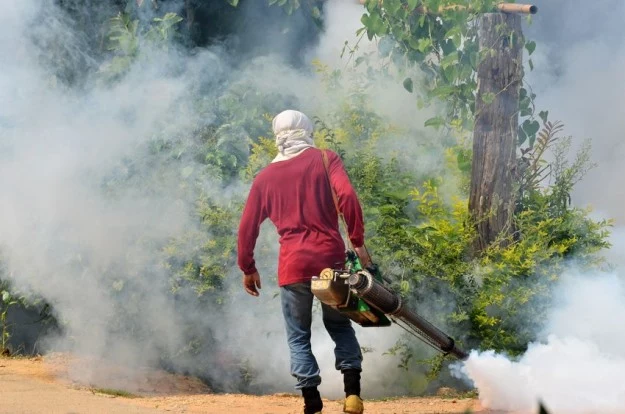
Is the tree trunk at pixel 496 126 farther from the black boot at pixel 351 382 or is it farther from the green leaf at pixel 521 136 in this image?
the black boot at pixel 351 382

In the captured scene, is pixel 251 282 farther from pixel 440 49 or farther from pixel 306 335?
pixel 440 49

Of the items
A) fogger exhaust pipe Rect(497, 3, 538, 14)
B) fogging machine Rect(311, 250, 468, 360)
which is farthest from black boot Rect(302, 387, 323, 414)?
fogger exhaust pipe Rect(497, 3, 538, 14)

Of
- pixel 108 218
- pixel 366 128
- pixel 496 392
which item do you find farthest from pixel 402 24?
pixel 496 392

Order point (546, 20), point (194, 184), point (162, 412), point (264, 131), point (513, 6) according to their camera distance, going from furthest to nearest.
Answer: point (546, 20) < point (264, 131) < point (194, 184) < point (513, 6) < point (162, 412)

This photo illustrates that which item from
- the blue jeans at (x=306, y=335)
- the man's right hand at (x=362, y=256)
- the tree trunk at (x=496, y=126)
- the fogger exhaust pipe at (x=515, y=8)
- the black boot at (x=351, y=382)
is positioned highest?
the fogger exhaust pipe at (x=515, y=8)

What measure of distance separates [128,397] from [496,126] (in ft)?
10.1

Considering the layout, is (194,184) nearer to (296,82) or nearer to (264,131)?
(264,131)

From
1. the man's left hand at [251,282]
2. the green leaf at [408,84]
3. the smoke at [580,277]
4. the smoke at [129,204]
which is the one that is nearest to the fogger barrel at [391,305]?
the smoke at [580,277]

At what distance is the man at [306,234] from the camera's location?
6.04 m

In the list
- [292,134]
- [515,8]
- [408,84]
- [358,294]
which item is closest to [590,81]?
[408,84]

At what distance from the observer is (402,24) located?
903 cm

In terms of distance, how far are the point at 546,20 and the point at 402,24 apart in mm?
2259

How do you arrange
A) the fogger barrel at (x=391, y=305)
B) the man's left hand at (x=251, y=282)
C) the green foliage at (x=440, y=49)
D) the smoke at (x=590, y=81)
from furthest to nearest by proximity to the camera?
the smoke at (x=590, y=81)
the green foliage at (x=440, y=49)
the man's left hand at (x=251, y=282)
the fogger barrel at (x=391, y=305)

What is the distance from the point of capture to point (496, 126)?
809 cm
